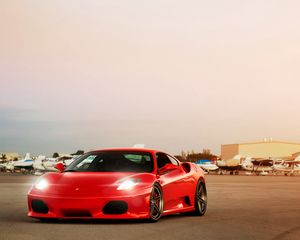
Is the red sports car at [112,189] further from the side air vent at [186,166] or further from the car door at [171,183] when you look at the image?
the side air vent at [186,166]

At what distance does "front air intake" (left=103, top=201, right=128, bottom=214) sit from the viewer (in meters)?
10.5

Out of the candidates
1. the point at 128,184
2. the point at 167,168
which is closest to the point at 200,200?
the point at 167,168

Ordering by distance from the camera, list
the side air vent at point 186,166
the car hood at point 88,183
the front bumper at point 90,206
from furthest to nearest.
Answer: the side air vent at point 186,166 → the car hood at point 88,183 → the front bumper at point 90,206

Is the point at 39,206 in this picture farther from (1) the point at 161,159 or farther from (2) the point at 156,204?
(1) the point at 161,159

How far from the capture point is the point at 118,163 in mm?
12031

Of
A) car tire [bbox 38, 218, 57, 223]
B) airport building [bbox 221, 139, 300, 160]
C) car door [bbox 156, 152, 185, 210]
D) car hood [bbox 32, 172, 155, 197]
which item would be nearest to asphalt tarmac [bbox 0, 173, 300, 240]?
car tire [bbox 38, 218, 57, 223]

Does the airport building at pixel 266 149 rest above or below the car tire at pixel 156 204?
below

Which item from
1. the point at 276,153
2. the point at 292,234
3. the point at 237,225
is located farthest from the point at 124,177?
the point at 276,153

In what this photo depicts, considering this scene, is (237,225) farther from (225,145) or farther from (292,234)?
(225,145)

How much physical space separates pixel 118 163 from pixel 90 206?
69.9 inches

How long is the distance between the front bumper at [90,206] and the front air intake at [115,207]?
0.04 metres

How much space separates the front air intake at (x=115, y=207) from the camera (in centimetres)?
1049

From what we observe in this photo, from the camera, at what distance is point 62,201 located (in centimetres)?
1048

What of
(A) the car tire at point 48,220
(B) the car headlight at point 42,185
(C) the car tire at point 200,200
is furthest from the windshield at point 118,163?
(C) the car tire at point 200,200
